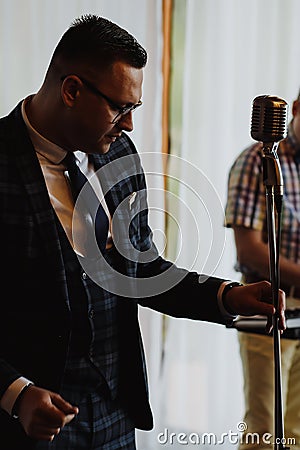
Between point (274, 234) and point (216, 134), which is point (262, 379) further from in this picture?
point (274, 234)

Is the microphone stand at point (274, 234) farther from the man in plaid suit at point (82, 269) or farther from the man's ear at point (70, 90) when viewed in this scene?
the man's ear at point (70, 90)

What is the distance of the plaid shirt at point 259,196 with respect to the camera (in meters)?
2.71

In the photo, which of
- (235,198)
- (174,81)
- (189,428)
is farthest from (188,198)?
(189,428)

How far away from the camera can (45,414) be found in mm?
1450

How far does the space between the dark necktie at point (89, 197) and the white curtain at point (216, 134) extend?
1.60m

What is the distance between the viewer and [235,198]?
8.93ft

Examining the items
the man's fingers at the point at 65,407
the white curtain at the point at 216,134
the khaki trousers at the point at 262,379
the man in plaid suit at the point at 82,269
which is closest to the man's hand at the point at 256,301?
the man in plaid suit at the point at 82,269

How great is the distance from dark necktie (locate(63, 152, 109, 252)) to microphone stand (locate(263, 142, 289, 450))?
0.36 meters

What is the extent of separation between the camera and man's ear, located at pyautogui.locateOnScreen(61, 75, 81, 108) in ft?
5.40

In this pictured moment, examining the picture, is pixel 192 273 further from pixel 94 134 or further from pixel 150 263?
pixel 94 134

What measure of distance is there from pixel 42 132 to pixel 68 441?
23.9 inches

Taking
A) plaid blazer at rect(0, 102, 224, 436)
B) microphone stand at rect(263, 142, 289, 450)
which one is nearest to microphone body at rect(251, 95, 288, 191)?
microphone stand at rect(263, 142, 289, 450)

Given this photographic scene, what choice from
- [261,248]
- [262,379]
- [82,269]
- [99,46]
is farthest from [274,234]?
[262,379]

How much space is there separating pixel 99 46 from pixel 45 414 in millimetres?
699
